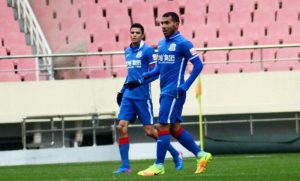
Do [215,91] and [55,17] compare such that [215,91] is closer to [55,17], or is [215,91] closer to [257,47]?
[257,47]

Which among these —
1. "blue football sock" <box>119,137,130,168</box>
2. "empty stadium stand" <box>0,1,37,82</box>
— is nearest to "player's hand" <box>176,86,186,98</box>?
"blue football sock" <box>119,137,130,168</box>

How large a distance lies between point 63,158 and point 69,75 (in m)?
3.06

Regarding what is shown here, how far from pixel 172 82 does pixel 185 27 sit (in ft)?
44.1

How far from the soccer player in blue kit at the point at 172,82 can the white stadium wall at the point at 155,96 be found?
430 inches

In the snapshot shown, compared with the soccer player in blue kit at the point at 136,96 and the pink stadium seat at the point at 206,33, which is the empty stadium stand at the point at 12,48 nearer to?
the pink stadium seat at the point at 206,33

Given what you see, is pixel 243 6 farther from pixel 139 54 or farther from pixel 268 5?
pixel 139 54

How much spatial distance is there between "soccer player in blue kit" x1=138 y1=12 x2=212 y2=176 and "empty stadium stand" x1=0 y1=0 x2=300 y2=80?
1217 centimetres

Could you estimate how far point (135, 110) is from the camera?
1237cm

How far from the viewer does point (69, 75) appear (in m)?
22.5

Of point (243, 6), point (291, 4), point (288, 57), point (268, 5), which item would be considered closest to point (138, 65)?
point (288, 57)

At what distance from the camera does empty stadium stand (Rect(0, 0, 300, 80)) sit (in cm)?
2280

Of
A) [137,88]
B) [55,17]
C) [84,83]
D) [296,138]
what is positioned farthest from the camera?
[55,17]

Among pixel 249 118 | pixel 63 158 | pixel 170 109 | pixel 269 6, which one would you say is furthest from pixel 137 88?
pixel 269 6

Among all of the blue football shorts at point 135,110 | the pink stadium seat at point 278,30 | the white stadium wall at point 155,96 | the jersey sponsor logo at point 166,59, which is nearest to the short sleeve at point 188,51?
the jersey sponsor logo at point 166,59
